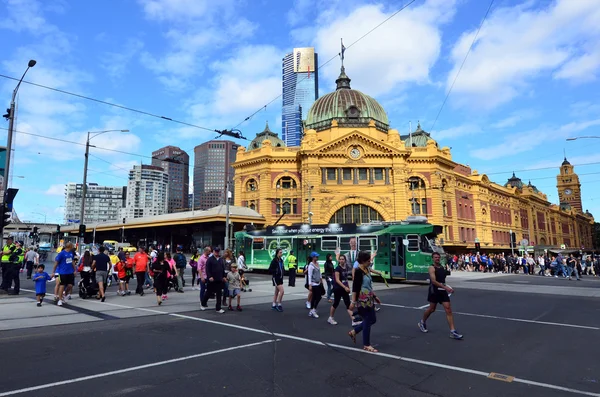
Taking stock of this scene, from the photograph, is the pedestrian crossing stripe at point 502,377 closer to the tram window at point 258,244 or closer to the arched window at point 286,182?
the tram window at point 258,244

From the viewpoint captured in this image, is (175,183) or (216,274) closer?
(216,274)

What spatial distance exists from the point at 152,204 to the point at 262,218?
8749 cm

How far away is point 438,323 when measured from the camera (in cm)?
960

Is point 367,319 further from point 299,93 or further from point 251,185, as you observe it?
point 299,93

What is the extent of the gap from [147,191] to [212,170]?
4149 cm

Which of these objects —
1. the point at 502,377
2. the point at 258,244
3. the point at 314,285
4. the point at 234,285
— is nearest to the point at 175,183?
the point at 258,244

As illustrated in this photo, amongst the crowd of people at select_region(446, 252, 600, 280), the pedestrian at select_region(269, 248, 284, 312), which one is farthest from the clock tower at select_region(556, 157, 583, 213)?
the pedestrian at select_region(269, 248, 284, 312)

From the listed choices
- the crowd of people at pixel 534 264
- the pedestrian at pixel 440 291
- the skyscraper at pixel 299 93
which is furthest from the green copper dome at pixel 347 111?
the skyscraper at pixel 299 93

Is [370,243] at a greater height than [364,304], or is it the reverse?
[370,243]

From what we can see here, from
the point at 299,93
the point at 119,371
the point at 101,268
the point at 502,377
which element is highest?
the point at 299,93

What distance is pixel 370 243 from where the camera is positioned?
2342 centimetres

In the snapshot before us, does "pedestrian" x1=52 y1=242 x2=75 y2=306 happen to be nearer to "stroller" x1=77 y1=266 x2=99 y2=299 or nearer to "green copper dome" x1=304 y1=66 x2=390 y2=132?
"stroller" x1=77 y1=266 x2=99 y2=299

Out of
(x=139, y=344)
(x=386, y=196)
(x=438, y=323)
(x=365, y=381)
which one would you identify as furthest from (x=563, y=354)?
(x=386, y=196)

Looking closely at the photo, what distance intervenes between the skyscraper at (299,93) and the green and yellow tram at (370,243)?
128 meters
